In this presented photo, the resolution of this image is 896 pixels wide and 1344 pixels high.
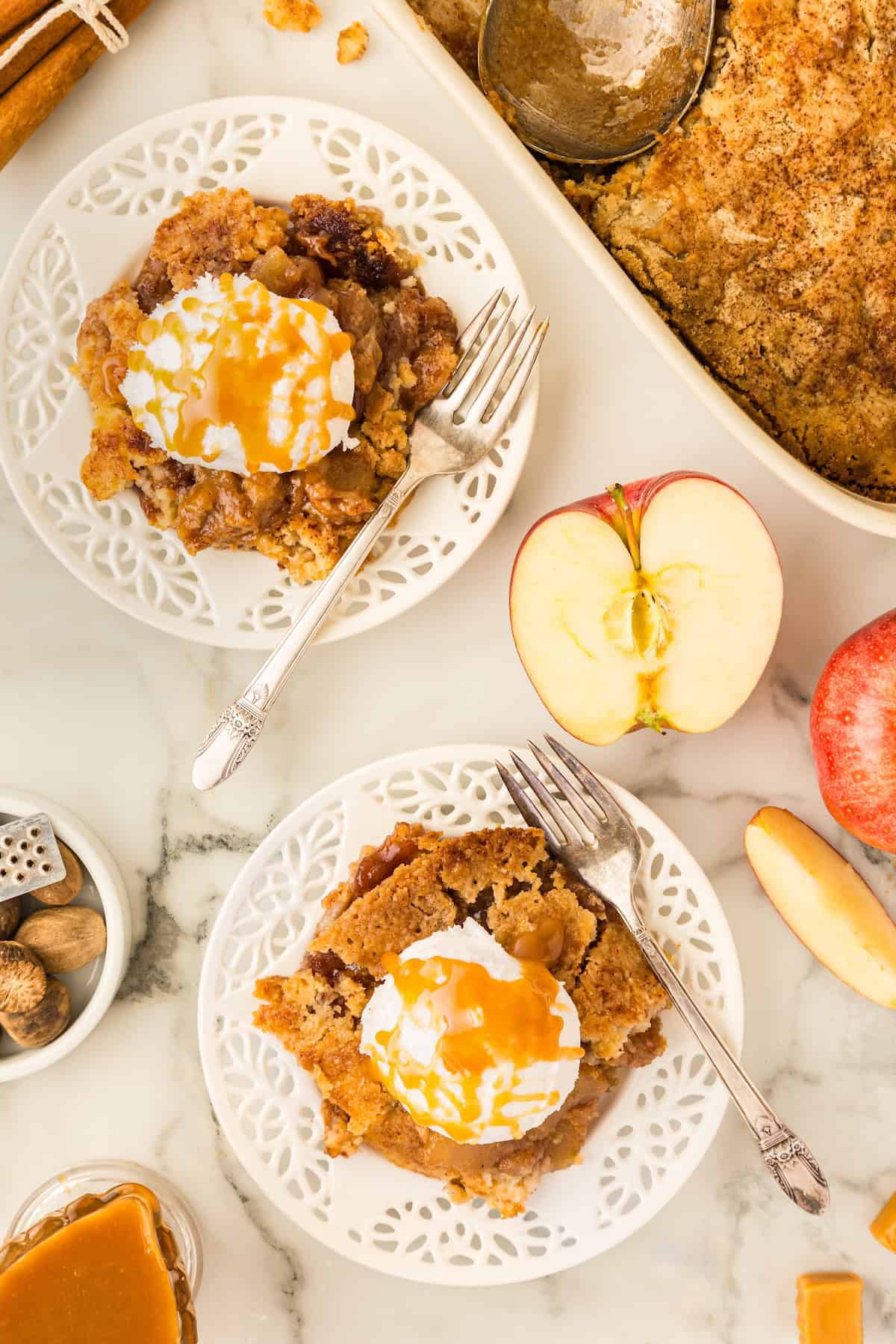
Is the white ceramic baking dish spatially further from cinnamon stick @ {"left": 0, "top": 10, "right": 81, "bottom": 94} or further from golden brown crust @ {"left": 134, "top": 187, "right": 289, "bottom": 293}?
cinnamon stick @ {"left": 0, "top": 10, "right": 81, "bottom": 94}

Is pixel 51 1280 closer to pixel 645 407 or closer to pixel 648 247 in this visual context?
pixel 645 407

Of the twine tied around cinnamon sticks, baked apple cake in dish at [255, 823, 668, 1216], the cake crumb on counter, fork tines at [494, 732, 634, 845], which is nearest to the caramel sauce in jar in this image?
baked apple cake in dish at [255, 823, 668, 1216]

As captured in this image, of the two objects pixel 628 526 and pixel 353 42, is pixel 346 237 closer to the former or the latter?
pixel 353 42

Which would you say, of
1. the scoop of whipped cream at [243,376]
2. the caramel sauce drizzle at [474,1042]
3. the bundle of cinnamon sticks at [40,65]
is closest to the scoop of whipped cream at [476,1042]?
the caramel sauce drizzle at [474,1042]

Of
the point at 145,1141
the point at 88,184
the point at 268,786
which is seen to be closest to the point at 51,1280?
the point at 145,1141

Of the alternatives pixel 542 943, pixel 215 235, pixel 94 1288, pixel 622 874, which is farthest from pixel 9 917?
pixel 215 235

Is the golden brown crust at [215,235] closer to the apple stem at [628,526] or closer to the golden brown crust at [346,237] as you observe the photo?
the golden brown crust at [346,237]
